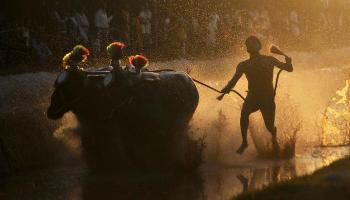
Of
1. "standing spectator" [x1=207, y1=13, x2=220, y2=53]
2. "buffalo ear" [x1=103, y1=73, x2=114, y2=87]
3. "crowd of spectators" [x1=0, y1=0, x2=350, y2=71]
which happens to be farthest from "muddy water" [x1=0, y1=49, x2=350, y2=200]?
"standing spectator" [x1=207, y1=13, x2=220, y2=53]

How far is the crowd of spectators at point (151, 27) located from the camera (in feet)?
98.3

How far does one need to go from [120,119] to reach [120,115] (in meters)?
0.06

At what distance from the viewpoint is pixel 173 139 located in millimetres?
13766

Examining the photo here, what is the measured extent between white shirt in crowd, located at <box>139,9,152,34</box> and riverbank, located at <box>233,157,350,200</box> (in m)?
25.5

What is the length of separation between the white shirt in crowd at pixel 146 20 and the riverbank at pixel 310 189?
25457 mm

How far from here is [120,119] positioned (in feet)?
43.5

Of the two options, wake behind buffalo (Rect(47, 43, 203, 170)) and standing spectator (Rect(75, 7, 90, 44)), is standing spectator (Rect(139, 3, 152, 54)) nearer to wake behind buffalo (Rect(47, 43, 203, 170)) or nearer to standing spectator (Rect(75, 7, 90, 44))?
standing spectator (Rect(75, 7, 90, 44))

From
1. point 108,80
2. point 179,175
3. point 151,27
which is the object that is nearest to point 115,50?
point 108,80

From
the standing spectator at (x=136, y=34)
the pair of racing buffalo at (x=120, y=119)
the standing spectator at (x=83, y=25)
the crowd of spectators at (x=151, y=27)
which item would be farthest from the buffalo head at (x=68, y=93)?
the standing spectator at (x=136, y=34)

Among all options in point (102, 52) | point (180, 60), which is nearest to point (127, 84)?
point (102, 52)

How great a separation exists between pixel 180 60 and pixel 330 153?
20.6m

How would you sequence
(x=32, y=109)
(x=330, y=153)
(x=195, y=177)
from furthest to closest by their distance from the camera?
1. (x=32, y=109)
2. (x=330, y=153)
3. (x=195, y=177)

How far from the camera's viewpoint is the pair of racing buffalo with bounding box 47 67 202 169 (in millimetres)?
13172

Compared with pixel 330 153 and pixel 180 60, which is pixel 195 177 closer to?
pixel 330 153
